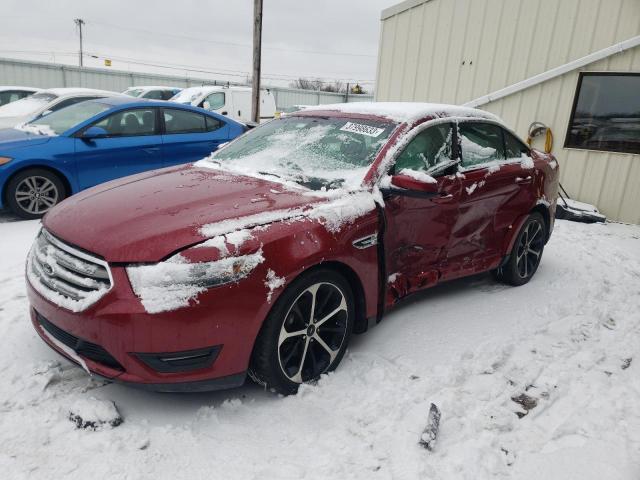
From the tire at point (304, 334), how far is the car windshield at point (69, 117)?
15.9ft

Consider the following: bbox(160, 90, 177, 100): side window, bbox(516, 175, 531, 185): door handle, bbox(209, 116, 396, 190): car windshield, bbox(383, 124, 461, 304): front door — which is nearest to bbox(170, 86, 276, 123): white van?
bbox(160, 90, 177, 100): side window

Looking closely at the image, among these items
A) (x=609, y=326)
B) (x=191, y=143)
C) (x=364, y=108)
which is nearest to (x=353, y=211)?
(x=364, y=108)

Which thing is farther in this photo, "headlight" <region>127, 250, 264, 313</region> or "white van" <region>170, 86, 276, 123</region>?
"white van" <region>170, 86, 276, 123</region>

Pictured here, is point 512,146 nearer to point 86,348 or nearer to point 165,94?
point 86,348

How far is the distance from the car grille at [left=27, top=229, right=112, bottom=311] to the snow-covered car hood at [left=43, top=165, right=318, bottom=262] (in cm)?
6

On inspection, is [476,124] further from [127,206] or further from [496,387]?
[127,206]

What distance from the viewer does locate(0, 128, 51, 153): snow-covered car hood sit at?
567 cm

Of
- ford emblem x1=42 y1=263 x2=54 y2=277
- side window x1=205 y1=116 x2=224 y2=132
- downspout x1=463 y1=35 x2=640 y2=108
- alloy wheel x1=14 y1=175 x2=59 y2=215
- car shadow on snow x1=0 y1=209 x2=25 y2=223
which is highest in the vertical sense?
downspout x1=463 y1=35 x2=640 y2=108

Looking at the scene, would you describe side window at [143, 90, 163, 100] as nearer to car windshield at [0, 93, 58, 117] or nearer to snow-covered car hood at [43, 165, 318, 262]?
car windshield at [0, 93, 58, 117]

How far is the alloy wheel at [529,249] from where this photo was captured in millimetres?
4590

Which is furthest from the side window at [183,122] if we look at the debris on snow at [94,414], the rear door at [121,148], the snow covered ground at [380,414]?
the debris on snow at [94,414]

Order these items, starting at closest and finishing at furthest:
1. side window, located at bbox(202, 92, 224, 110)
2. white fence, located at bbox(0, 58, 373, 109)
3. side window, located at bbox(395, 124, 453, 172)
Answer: side window, located at bbox(395, 124, 453, 172) → side window, located at bbox(202, 92, 224, 110) → white fence, located at bbox(0, 58, 373, 109)

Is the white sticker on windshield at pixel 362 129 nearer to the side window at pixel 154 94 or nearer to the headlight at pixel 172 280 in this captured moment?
the headlight at pixel 172 280

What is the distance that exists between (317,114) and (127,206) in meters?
1.77
